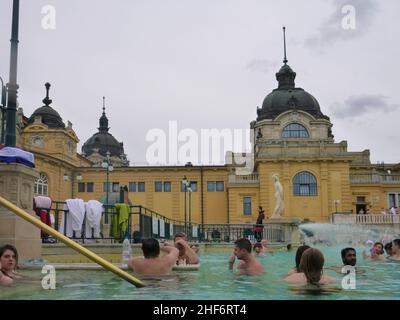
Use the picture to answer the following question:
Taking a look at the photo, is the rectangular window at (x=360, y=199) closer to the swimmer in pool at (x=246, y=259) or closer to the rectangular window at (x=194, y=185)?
the rectangular window at (x=194, y=185)

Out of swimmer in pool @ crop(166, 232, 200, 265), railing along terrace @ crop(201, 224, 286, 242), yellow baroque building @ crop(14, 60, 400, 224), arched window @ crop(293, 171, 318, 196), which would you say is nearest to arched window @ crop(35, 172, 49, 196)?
yellow baroque building @ crop(14, 60, 400, 224)

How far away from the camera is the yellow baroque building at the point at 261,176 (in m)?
45.2

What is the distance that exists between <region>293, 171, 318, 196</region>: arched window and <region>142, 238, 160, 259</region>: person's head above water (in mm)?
39077

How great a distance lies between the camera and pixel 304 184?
4572cm

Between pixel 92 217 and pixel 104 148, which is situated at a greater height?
pixel 104 148

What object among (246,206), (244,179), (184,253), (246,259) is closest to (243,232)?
(184,253)

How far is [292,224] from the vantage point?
24328mm

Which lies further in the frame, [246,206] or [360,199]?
[360,199]

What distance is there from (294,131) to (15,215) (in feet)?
138

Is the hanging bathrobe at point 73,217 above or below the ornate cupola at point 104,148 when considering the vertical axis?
below

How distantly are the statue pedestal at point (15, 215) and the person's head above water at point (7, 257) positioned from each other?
6.25ft

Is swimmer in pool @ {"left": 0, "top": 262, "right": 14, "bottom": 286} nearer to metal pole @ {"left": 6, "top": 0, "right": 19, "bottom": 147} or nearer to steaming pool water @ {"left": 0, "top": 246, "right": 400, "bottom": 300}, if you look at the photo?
steaming pool water @ {"left": 0, "top": 246, "right": 400, "bottom": 300}

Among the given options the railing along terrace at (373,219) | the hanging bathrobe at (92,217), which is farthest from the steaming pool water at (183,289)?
the railing along terrace at (373,219)

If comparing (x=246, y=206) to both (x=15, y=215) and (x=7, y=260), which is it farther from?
(x=7, y=260)
